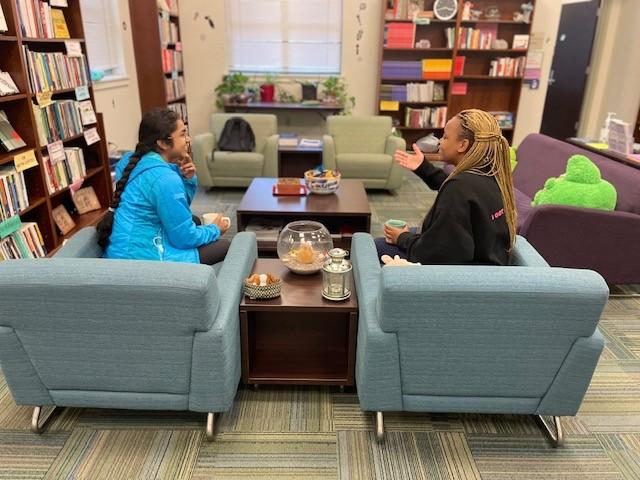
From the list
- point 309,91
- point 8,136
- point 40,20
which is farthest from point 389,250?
point 309,91

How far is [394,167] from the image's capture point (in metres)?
4.70

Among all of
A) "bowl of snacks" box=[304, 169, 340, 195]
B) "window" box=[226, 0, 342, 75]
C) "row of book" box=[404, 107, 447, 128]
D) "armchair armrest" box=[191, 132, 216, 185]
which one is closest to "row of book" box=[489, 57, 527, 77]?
"row of book" box=[404, 107, 447, 128]

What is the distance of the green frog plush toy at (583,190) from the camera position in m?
2.71

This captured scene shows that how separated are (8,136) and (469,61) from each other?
Answer: 208 inches

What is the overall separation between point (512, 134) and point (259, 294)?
5.55 m

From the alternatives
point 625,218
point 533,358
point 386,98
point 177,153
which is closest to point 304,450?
point 533,358

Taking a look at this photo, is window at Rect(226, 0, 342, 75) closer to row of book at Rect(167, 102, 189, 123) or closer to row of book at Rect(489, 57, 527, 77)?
row of book at Rect(167, 102, 189, 123)

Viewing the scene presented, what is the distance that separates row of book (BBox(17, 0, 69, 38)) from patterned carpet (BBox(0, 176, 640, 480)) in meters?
2.06

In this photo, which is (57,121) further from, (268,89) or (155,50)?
(268,89)

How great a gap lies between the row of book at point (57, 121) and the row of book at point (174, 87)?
2041mm

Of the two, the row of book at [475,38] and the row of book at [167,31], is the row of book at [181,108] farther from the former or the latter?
the row of book at [475,38]

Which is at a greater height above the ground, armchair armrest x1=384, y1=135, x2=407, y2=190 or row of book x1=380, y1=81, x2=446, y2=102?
row of book x1=380, y1=81, x2=446, y2=102

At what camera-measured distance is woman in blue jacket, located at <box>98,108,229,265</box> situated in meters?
1.96

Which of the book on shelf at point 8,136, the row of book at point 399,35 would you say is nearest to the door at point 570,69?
the row of book at point 399,35
